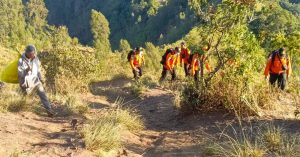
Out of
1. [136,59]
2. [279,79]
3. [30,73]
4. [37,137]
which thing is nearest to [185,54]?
A: [136,59]

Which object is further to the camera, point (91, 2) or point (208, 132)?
point (91, 2)

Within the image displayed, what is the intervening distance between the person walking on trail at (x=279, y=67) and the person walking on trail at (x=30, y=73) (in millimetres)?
5701

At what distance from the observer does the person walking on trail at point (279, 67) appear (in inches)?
452

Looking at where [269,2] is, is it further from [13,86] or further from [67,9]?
[67,9]

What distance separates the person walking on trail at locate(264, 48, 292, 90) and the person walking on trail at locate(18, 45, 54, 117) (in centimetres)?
570

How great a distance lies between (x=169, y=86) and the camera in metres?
15.4

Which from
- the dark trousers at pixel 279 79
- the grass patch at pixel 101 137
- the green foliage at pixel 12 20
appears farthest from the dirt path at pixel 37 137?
the green foliage at pixel 12 20

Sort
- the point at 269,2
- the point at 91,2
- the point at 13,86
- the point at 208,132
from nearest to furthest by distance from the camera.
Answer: the point at 208,132, the point at 269,2, the point at 13,86, the point at 91,2

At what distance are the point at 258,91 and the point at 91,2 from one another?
169 m

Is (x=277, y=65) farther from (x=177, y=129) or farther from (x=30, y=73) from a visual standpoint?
(x=30, y=73)

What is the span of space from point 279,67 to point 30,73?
6.31 metres

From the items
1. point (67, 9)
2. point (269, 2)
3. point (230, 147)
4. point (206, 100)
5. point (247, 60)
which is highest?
point (67, 9)

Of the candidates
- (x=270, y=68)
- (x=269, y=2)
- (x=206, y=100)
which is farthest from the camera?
(x=270, y=68)

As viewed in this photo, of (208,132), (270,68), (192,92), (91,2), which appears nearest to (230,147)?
(208,132)
